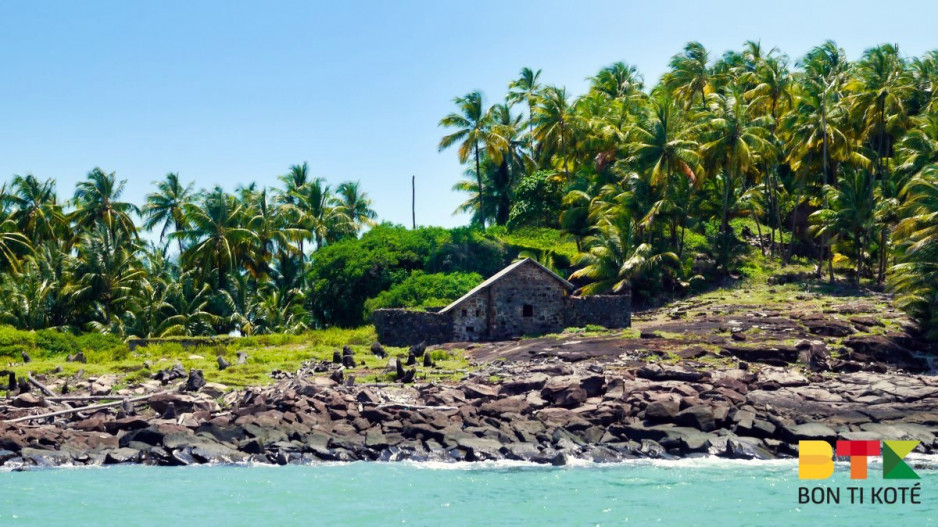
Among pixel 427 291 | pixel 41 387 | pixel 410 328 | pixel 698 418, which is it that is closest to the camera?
pixel 698 418

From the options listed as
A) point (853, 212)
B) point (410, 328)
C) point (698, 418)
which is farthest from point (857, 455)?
point (853, 212)

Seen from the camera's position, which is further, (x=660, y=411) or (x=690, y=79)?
(x=690, y=79)

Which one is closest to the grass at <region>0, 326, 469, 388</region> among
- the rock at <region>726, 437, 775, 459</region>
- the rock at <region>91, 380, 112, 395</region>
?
the rock at <region>91, 380, 112, 395</region>

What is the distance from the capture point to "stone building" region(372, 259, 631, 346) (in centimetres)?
3659

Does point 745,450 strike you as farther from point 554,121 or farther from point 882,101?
point 554,121

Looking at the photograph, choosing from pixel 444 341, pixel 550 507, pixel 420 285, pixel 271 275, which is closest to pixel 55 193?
pixel 271 275

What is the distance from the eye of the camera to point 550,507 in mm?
19031

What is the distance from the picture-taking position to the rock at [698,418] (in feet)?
76.8

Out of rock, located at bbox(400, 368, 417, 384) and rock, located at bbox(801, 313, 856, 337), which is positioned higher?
rock, located at bbox(801, 313, 856, 337)

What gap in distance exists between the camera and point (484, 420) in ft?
77.9

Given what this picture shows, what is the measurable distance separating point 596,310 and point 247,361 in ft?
42.3

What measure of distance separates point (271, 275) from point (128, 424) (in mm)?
33141

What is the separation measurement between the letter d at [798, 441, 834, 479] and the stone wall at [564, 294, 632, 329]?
15.2m

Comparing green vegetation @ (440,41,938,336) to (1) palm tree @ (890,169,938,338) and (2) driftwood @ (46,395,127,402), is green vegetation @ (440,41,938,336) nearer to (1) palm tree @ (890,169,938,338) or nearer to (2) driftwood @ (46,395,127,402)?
(1) palm tree @ (890,169,938,338)
